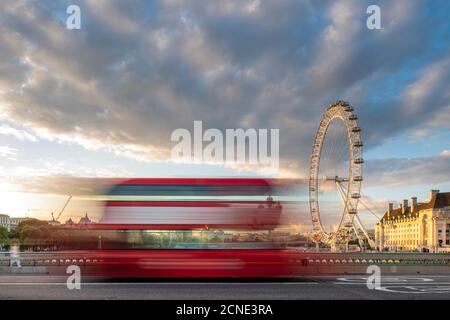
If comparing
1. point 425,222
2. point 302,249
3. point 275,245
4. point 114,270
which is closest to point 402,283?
point 302,249

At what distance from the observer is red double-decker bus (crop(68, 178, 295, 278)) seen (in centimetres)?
1405

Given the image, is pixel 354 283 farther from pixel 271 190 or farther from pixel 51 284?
pixel 51 284

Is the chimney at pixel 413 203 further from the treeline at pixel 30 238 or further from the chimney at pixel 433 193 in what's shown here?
the treeline at pixel 30 238

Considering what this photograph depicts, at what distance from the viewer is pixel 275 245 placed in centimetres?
1427

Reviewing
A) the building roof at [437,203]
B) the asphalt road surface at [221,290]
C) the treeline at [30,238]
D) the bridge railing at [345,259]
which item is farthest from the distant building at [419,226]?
the asphalt road surface at [221,290]

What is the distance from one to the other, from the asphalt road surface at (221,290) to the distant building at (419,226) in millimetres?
117341

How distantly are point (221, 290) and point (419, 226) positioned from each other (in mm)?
150852

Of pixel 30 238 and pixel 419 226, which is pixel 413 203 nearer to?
pixel 419 226

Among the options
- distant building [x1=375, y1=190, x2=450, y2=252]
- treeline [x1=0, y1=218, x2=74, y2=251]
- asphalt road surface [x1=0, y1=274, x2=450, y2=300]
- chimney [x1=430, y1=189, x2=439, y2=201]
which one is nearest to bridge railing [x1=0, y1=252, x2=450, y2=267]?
asphalt road surface [x1=0, y1=274, x2=450, y2=300]

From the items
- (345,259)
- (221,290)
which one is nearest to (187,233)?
(221,290)

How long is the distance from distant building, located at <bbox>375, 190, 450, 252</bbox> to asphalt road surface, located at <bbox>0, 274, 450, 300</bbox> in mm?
117341

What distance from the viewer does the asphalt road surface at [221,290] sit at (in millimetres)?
11844
